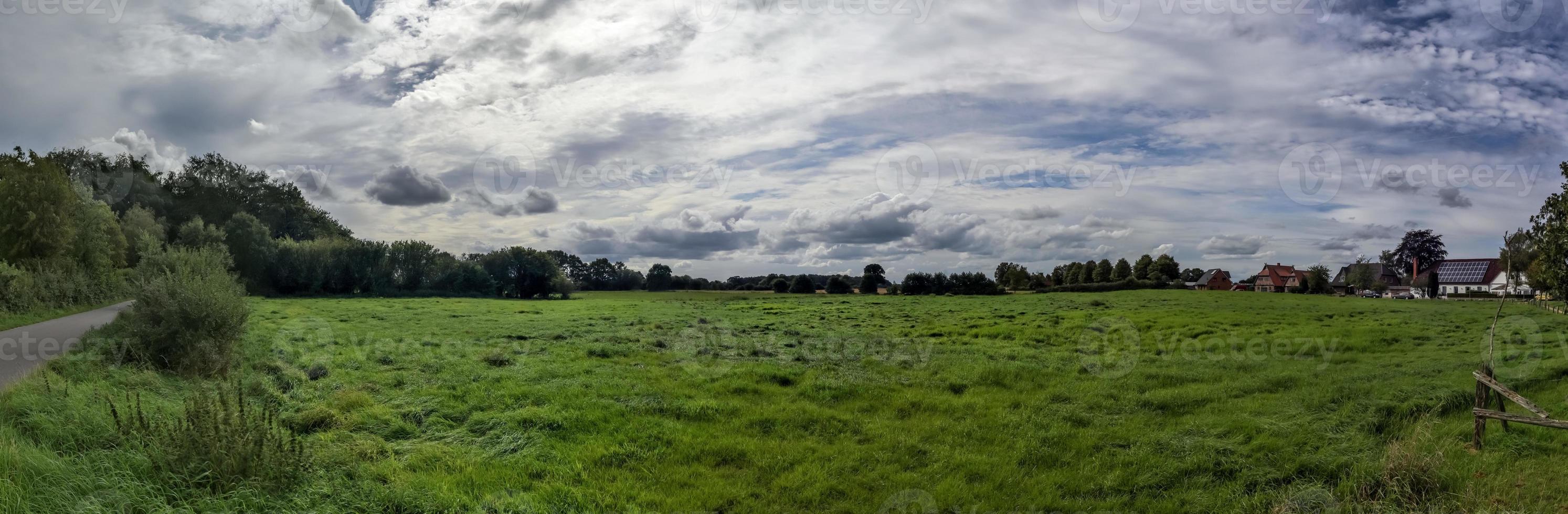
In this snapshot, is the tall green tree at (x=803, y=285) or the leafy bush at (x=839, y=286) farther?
the tall green tree at (x=803, y=285)

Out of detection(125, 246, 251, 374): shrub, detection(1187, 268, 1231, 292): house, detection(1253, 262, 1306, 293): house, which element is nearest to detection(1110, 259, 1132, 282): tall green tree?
detection(1187, 268, 1231, 292): house

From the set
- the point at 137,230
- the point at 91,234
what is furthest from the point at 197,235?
the point at 91,234

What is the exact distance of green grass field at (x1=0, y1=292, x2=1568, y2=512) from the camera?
7.76 metres

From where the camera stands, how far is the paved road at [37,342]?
12891mm

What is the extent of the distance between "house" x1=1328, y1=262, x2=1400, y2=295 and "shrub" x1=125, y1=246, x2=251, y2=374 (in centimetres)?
10910

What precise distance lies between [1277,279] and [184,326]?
116m

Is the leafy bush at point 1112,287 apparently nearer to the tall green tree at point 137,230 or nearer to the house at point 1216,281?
the house at point 1216,281

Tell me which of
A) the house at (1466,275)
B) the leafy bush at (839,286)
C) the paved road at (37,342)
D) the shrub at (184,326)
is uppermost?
the house at (1466,275)

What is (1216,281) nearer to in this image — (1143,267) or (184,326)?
(1143,267)

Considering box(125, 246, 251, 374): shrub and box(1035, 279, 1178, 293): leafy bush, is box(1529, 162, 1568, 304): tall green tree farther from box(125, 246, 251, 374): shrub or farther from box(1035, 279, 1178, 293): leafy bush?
box(1035, 279, 1178, 293): leafy bush

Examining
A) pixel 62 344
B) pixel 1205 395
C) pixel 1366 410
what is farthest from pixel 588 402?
pixel 62 344

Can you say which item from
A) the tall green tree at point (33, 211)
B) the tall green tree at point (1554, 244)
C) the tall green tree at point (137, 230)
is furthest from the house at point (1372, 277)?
the tall green tree at point (137, 230)

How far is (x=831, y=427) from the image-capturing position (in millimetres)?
11062

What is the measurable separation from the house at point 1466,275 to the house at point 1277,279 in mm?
12639
